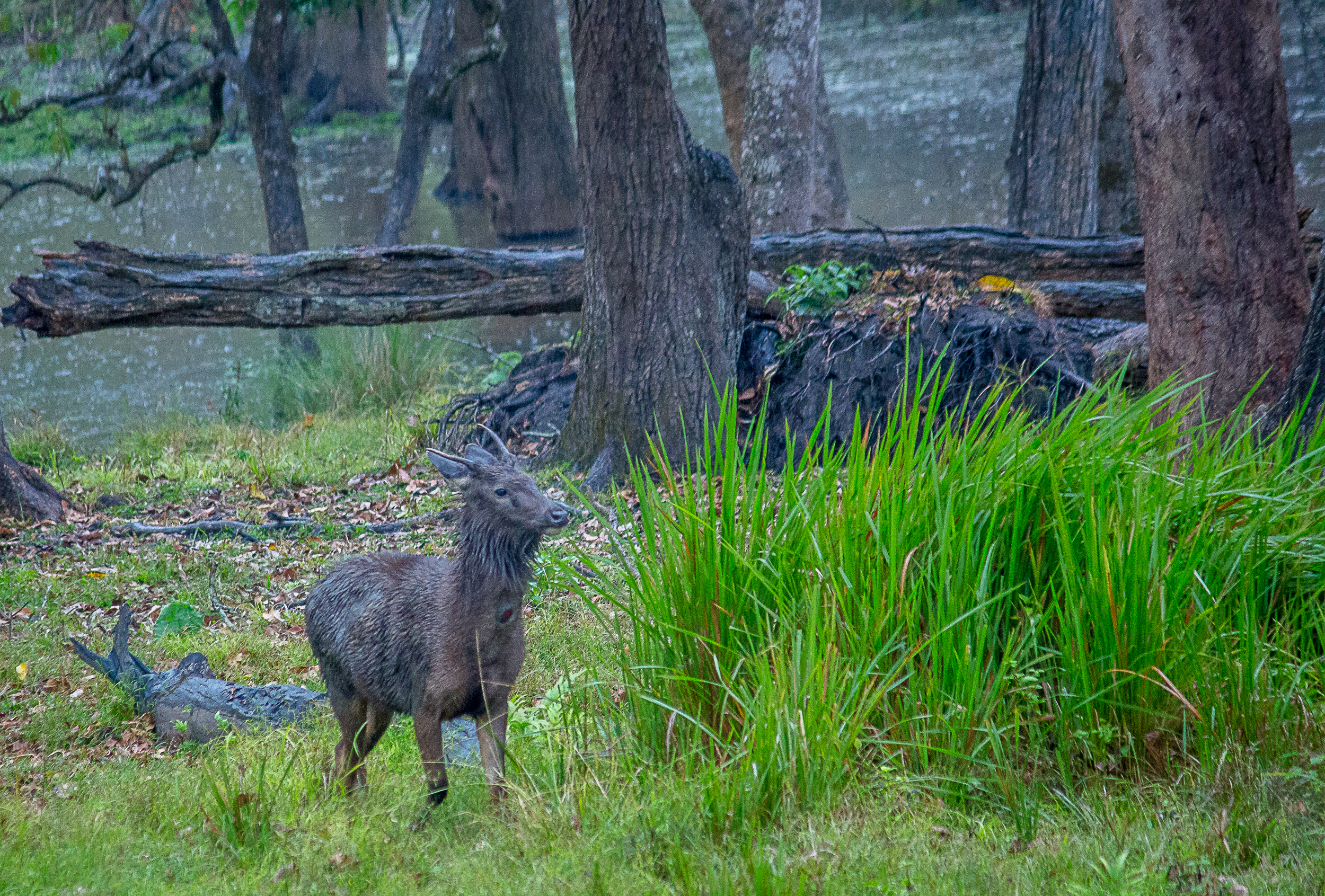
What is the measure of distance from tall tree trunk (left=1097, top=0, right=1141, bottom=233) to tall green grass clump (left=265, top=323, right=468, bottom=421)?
7.50 metres

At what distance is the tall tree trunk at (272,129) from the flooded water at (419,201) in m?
1.44

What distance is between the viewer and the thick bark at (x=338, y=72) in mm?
33719

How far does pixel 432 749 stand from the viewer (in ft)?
13.2

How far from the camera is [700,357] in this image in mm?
8250

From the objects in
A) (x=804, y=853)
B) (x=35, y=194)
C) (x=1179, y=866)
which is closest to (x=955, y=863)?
(x=804, y=853)

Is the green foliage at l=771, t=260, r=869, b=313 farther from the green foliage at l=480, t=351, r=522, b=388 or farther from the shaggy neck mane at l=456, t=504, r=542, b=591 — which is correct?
the shaggy neck mane at l=456, t=504, r=542, b=591

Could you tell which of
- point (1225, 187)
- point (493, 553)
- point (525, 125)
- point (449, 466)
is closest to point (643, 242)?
point (1225, 187)

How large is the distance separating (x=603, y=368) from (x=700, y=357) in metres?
0.72

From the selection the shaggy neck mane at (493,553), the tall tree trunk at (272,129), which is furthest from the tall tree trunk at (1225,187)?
the tall tree trunk at (272,129)

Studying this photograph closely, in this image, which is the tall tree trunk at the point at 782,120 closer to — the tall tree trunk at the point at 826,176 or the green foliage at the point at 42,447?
the tall tree trunk at the point at 826,176

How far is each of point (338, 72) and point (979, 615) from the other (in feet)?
114

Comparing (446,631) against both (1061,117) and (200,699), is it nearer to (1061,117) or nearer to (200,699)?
(200,699)

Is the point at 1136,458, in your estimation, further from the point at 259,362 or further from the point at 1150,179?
the point at 259,362

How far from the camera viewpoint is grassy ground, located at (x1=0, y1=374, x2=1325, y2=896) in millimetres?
3271
